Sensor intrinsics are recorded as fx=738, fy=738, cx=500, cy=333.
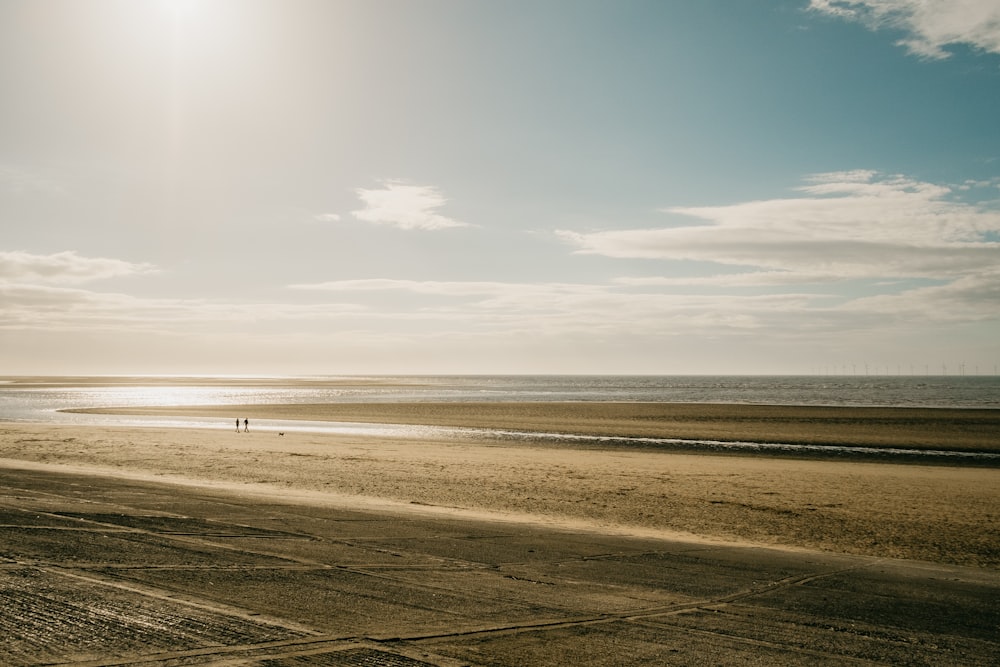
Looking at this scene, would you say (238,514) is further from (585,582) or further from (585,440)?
(585,440)

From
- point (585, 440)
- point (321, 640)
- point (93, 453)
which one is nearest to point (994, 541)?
point (321, 640)

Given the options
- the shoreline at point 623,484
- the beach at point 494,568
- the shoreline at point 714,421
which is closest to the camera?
the beach at point 494,568

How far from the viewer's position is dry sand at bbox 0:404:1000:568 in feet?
48.7

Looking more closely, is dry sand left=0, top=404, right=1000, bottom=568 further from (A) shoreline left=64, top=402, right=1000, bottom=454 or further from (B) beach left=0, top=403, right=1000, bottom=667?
(A) shoreline left=64, top=402, right=1000, bottom=454

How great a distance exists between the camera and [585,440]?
1555 inches

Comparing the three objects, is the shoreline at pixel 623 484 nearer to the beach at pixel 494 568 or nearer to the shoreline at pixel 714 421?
the beach at pixel 494 568

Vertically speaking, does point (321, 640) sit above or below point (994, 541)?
above

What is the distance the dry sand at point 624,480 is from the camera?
584 inches

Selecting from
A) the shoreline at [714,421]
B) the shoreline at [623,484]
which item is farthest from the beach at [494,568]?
the shoreline at [714,421]

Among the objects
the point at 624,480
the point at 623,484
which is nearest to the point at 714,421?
the point at 624,480

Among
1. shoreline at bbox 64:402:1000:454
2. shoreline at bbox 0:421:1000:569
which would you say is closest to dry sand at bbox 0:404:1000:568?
shoreline at bbox 0:421:1000:569

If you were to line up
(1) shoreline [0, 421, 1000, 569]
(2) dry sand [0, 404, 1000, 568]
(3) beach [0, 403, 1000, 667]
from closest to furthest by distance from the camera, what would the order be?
(3) beach [0, 403, 1000, 667] → (1) shoreline [0, 421, 1000, 569] → (2) dry sand [0, 404, 1000, 568]

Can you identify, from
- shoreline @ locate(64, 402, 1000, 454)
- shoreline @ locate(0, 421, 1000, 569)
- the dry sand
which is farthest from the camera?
shoreline @ locate(64, 402, 1000, 454)

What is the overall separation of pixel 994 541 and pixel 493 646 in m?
11.9
